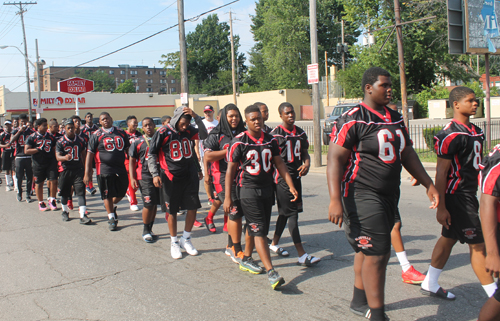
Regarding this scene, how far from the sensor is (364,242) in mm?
3324

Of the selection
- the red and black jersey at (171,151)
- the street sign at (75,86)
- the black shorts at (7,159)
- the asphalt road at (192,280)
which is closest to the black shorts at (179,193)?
the red and black jersey at (171,151)

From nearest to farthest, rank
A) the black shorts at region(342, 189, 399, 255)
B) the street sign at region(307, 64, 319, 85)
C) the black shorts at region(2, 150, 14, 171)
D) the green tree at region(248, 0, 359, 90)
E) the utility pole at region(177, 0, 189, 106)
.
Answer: the black shorts at region(342, 189, 399, 255)
the black shorts at region(2, 150, 14, 171)
the street sign at region(307, 64, 319, 85)
the utility pole at region(177, 0, 189, 106)
the green tree at region(248, 0, 359, 90)

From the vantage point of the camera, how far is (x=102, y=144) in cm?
763

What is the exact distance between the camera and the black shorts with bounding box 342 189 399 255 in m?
3.29

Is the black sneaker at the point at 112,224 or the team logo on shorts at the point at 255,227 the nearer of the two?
the team logo on shorts at the point at 255,227

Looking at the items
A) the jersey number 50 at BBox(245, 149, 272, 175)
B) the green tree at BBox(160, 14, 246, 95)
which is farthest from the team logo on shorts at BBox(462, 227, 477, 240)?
the green tree at BBox(160, 14, 246, 95)

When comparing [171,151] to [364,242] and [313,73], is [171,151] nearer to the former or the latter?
[364,242]

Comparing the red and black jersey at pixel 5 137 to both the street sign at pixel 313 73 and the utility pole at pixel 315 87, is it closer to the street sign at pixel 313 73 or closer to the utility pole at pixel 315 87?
the street sign at pixel 313 73

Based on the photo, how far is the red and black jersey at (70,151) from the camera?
8.41m

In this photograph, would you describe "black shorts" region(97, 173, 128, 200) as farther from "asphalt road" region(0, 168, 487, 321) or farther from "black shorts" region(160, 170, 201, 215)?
"black shorts" region(160, 170, 201, 215)

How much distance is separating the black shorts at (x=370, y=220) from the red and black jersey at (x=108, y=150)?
527 centimetres

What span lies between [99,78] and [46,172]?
369 ft

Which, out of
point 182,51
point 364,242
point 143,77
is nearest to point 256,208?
point 364,242

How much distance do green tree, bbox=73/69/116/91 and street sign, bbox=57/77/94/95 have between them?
82257 mm
